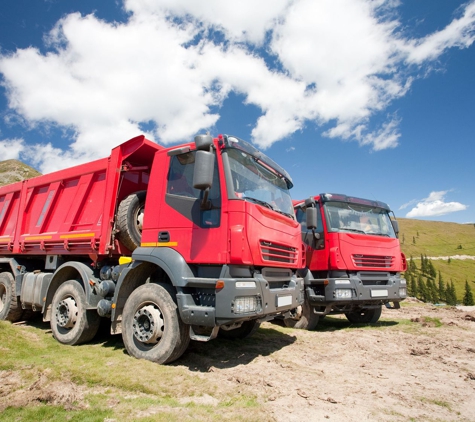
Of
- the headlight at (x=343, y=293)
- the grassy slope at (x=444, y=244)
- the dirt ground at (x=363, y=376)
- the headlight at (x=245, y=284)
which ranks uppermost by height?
the grassy slope at (x=444, y=244)

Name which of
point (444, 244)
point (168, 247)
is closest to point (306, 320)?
point (168, 247)

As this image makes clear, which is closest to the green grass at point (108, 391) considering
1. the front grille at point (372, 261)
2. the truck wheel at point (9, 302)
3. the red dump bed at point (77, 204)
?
the red dump bed at point (77, 204)

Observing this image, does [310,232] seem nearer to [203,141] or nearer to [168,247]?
[168,247]

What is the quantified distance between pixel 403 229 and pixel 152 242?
166 meters

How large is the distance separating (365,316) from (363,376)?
180 inches

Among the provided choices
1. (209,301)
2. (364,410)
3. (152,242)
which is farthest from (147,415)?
(152,242)

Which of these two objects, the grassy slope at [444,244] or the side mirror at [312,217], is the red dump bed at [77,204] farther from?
the grassy slope at [444,244]

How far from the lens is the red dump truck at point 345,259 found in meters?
6.38

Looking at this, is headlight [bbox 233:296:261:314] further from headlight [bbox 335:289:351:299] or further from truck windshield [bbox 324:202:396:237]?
truck windshield [bbox 324:202:396:237]

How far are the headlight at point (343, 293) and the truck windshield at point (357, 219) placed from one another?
1.19 m

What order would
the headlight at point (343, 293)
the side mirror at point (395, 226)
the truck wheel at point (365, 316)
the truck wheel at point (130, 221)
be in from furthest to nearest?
the truck wheel at point (365, 316) < the side mirror at point (395, 226) < the headlight at point (343, 293) < the truck wheel at point (130, 221)

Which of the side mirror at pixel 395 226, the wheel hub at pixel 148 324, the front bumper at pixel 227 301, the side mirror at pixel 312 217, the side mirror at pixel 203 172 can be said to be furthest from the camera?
the side mirror at pixel 395 226

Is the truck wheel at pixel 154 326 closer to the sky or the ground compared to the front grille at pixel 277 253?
closer to the ground

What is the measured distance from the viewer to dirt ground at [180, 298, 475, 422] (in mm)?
2889
